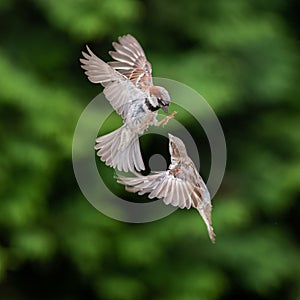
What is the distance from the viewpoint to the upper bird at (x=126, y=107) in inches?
16.6

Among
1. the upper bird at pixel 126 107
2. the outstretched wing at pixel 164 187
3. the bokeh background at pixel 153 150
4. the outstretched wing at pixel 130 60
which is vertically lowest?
the outstretched wing at pixel 164 187

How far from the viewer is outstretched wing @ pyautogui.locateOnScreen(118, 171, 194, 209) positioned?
419 millimetres

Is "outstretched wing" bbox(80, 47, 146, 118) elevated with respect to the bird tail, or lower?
elevated

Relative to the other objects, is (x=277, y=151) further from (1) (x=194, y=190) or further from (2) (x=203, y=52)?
(1) (x=194, y=190)

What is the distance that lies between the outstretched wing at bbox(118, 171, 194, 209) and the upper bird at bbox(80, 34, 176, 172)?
0.01m

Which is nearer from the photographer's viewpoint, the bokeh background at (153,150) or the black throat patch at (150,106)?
the black throat patch at (150,106)

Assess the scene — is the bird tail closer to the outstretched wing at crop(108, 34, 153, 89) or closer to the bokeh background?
the outstretched wing at crop(108, 34, 153, 89)

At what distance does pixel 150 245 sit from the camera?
2.85m

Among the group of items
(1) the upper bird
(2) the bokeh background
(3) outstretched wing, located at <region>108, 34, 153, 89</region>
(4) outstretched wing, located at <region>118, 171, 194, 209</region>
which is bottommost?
(4) outstretched wing, located at <region>118, 171, 194, 209</region>

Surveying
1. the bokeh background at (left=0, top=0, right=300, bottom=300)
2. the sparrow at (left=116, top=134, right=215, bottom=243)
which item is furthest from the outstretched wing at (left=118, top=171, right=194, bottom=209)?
the bokeh background at (left=0, top=0, right=300, bottom=300)

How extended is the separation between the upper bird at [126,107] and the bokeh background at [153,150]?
6.43 feet

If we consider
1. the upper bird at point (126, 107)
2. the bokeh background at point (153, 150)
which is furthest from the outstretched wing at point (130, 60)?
the bokeh background at point (153, 150)

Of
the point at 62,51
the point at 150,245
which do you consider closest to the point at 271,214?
the point at 150,245

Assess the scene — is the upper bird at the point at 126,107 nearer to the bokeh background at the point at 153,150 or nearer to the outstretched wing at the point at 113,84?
the outstretched wing at the point at 113,84
